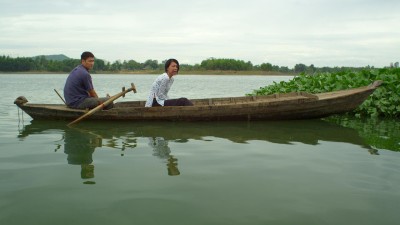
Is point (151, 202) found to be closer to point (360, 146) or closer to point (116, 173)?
point (116, 173)

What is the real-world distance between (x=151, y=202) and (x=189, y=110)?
4399mm

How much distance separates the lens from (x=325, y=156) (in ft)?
15.0

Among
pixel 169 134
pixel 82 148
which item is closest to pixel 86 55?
pixel 169 134

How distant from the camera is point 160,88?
739 cm

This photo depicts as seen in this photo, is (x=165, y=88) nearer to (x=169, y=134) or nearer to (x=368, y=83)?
(x=169, y=134)

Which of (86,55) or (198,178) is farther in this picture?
(86,55)

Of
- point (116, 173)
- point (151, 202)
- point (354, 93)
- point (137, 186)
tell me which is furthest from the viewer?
point (354, 93)

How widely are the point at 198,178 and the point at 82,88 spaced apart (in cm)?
450

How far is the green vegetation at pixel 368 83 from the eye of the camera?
8.49 meters

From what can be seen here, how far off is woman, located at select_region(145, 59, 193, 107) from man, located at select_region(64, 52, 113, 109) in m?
0.95

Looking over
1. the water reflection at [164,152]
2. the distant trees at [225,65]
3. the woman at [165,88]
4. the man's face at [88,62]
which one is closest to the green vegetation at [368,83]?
the woman at [165,88]

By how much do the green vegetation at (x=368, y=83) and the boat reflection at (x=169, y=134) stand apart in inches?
66.4

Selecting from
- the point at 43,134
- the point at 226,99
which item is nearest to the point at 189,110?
the point at 226,99

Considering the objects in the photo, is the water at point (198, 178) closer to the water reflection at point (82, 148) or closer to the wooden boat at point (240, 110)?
the water reflection at point (82, 148)
